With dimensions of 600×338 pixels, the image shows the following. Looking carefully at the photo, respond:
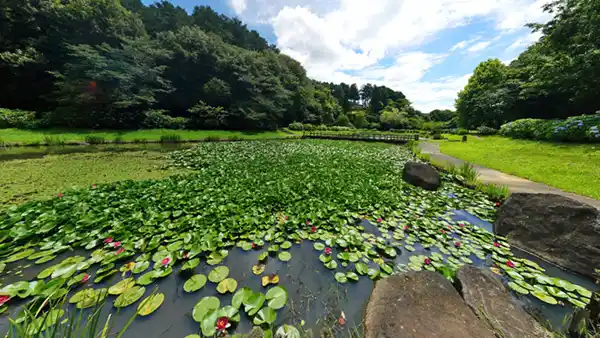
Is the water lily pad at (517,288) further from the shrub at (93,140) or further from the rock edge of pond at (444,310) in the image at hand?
Result: the shrub at (93,140)

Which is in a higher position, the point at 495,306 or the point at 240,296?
the point at 495,306

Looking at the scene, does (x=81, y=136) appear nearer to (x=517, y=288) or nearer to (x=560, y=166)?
(x=517, y=288)

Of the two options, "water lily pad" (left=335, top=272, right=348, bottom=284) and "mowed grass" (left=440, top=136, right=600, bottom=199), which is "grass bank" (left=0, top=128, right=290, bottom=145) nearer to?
"water lily pad" (left=335, top=272, right=348, bottom=284)

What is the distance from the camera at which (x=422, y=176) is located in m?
5.17

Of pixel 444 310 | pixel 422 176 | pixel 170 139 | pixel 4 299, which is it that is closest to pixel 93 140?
pixel 170 139

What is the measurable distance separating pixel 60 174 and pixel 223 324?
6.57 metres

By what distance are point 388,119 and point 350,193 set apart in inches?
1492

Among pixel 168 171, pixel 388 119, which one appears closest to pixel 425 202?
pixel 168 171

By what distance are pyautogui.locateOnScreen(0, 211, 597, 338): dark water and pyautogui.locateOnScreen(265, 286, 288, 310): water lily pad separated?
6 cm

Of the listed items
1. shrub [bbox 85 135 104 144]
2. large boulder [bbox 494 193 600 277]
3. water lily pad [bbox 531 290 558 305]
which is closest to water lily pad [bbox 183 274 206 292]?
water lily pad [bbox 531 290 558 305]

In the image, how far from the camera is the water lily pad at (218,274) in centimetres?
204

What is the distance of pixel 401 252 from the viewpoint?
2584mm

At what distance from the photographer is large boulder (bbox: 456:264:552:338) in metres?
1.40

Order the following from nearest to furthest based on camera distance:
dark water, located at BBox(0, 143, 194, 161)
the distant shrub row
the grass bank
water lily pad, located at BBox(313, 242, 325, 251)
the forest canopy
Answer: water lily pad, located at BBox(313, 242, 325, 251)
dark water, located at BBox(0, 143, 194, 161)
the distant shrub row
the grass bank
the forest canopy
